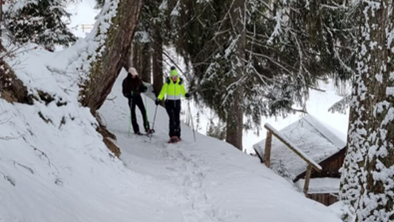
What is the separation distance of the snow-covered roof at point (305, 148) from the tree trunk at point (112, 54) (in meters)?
5.85

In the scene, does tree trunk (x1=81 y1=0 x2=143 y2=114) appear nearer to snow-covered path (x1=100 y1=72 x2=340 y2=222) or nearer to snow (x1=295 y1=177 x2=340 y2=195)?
snow-covered path (x1=100 y1=72 x2=340 y2=222)

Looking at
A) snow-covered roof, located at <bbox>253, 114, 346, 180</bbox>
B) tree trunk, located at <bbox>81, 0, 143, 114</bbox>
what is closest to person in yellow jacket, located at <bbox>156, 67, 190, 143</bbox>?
tree trunk, located at <bbox>81, 0, 143, 114</bbox>

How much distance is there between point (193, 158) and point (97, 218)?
408cm

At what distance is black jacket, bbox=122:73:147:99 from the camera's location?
378 inches

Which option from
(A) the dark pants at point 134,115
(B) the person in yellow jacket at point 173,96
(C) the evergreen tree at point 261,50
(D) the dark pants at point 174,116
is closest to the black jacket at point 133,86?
(A) the dark pants at point 134,115

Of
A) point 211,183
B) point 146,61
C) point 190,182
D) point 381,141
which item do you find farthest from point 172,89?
point 146,61

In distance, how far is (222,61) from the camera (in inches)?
366

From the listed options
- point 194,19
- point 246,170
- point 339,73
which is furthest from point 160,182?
point 339,73

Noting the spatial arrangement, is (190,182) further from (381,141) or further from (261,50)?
(261,50)

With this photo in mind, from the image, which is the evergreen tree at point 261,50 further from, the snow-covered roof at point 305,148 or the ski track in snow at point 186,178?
the ski track in snow at point 186,178

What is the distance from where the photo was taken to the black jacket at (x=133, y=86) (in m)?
9.59

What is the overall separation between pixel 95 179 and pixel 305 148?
9.27m

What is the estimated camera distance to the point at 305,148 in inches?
502

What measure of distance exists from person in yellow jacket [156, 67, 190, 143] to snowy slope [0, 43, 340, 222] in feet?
4.48
